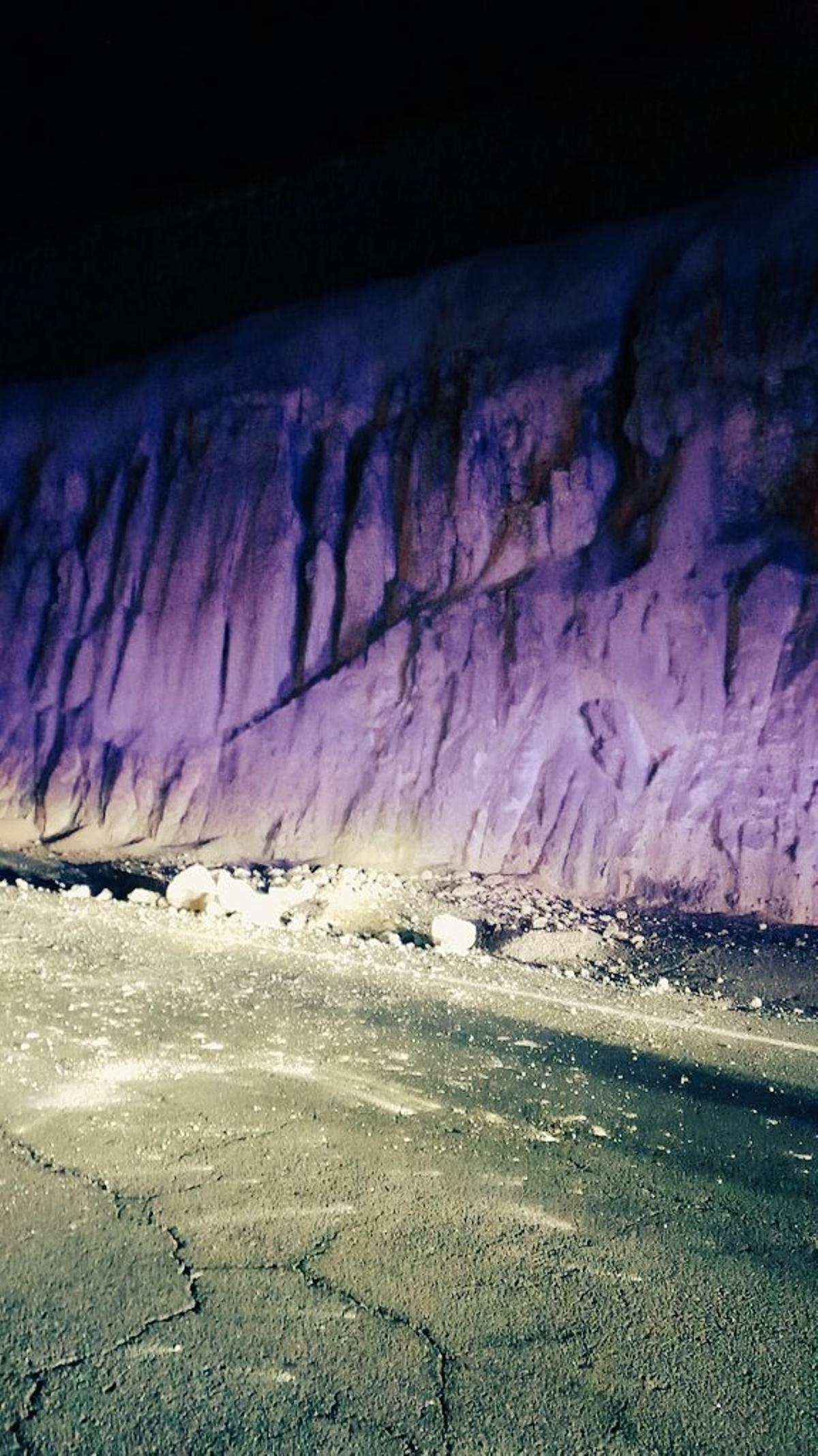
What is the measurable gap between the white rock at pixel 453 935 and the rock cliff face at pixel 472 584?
140cm

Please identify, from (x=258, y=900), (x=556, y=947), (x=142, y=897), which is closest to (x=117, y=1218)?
(x=556, y=947)

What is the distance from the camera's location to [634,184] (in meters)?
10.0

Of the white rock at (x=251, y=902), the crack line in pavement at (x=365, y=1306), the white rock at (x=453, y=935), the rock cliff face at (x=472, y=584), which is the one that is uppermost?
the rock cliff face at (x=472, y=584)

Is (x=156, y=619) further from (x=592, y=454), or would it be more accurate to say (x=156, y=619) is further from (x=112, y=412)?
(x=592, y=454)

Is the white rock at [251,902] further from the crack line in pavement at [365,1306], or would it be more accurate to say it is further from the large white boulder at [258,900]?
the crack line in pavement at [365,1306]

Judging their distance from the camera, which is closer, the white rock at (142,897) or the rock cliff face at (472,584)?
Answer: the white rock at (142,897)

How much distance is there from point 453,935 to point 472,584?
371 cm

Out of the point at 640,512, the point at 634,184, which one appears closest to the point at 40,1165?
the point at 640,512

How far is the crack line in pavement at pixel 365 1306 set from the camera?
175 cm

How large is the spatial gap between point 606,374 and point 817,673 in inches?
133

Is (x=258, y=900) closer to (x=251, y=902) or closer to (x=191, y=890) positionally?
Result: (x=251, y=902)

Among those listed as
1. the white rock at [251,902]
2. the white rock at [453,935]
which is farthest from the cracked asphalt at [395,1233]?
the white rock at [251,902]

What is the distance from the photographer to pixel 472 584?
8.80m

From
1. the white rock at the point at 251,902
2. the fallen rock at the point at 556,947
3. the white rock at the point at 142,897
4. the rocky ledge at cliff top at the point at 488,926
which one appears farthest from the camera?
the white rock at the point at 142,897
